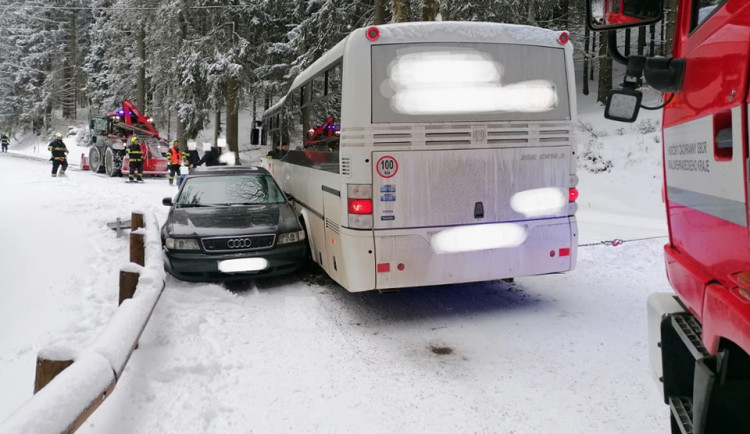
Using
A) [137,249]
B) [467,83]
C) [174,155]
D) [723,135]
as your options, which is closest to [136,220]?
[137,249]

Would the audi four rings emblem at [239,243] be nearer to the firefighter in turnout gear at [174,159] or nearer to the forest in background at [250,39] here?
the forest in background at [250,39]

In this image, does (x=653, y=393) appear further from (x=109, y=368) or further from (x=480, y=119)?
(x=109, y=368)

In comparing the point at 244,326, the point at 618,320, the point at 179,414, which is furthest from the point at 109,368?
the point at 618,320

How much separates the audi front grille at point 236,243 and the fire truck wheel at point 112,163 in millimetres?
19205

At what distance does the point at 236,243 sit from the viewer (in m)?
7.12

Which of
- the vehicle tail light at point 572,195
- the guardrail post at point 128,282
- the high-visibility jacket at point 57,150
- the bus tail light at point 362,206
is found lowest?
the guardrail post at point 128,282

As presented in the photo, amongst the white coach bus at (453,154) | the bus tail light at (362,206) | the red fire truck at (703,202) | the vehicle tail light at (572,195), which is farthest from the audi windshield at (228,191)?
the red fire truck at (703,202)

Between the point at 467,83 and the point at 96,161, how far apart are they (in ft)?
81.4

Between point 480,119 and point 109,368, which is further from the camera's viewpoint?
point 480,119

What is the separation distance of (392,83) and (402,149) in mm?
663

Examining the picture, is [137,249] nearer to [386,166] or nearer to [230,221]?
[230,221]

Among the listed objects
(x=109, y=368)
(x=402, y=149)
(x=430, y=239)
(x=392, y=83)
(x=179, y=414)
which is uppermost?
(x=392, y=83)

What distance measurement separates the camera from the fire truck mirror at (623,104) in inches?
111

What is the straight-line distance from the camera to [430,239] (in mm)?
5539
